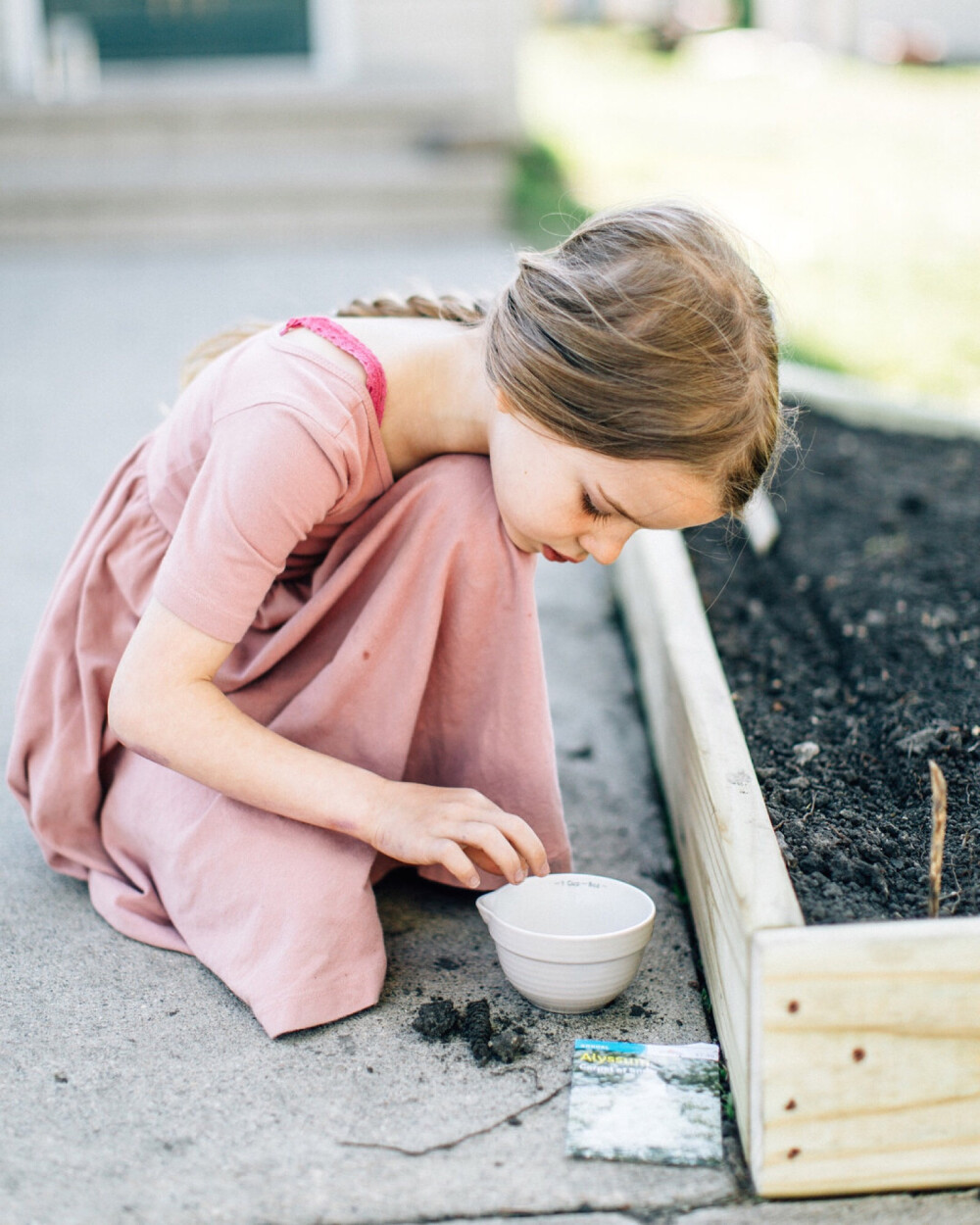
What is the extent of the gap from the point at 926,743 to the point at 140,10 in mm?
7860

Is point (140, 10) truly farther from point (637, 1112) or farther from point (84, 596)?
point (637, 1112)

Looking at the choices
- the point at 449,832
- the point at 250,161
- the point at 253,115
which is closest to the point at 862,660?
the point at 449,832

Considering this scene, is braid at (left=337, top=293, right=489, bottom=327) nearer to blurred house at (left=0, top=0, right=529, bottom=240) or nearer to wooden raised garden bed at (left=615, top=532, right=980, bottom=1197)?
wooden raised garden bed at (left=615, top=532, right=980, bottom=1197)

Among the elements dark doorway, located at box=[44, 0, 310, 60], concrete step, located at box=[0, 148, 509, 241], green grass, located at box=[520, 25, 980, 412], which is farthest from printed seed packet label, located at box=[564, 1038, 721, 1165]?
dark doorway, located at box=[44, 0, 310, 60]

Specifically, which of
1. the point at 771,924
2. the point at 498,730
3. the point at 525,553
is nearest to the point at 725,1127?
the point at 771,924

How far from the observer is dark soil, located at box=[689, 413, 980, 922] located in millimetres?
1578

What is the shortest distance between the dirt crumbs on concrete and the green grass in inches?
38.7

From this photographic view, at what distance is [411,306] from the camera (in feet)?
6.28

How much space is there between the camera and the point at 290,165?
7.28 meters

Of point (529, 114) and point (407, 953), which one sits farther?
point (529, 114)

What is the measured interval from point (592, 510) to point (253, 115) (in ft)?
21.9

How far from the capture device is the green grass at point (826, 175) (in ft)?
14.8

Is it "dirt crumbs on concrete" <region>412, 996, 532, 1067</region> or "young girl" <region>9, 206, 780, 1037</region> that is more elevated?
"young girl" <region>9, 206, 780, 1037</region>

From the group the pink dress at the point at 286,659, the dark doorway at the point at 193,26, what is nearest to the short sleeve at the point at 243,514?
the pink dress at the point at 286,659
